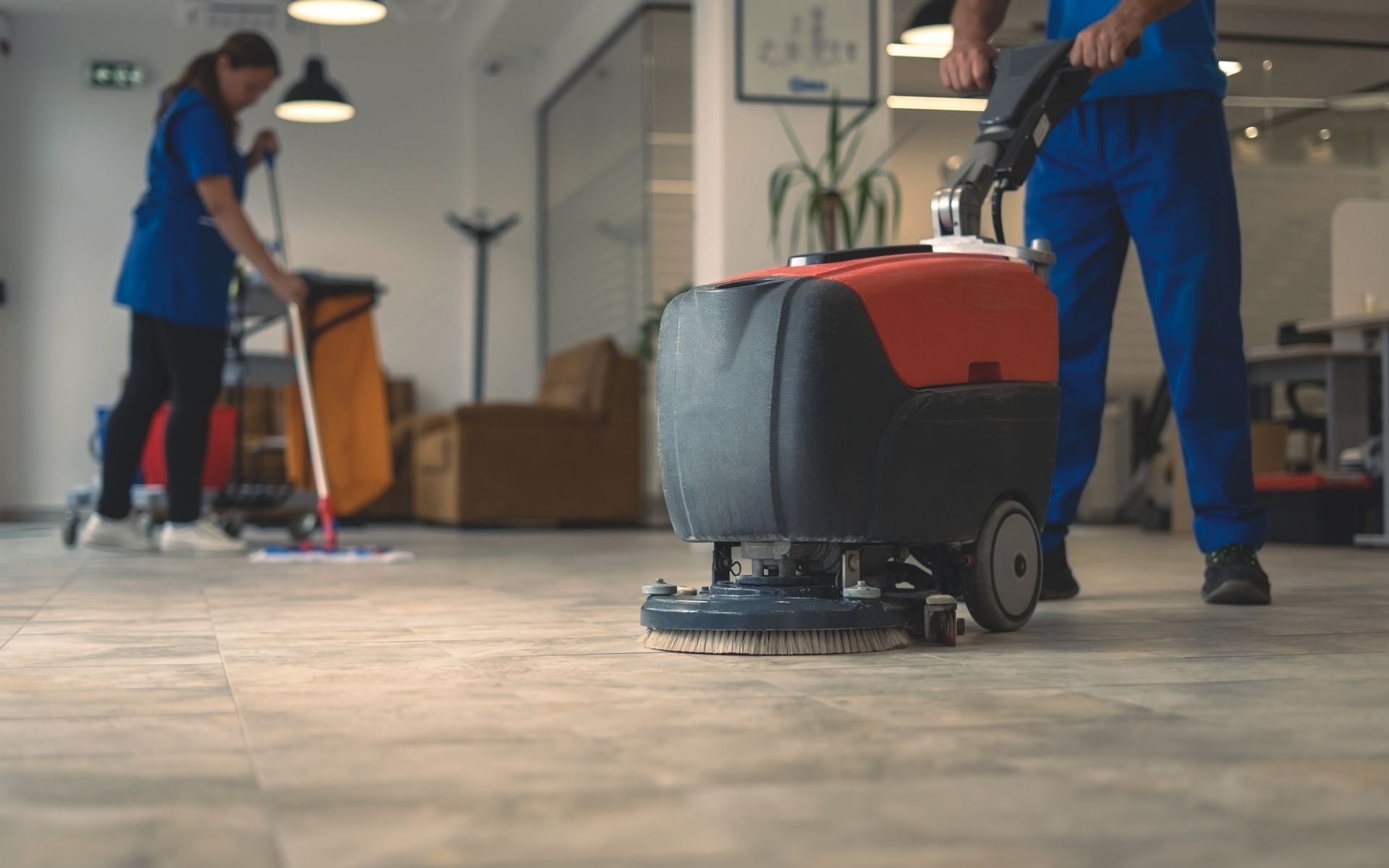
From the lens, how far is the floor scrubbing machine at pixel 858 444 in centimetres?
175

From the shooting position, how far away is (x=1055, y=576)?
253 centimetres

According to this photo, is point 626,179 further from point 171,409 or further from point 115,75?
point 171,409

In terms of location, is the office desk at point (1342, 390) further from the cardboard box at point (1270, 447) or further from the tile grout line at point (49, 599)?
the tile grout line at point (49, 599)

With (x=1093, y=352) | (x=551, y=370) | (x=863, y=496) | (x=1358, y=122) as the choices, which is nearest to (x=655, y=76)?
(x=551, y=370)

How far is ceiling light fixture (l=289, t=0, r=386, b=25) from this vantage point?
232 inches

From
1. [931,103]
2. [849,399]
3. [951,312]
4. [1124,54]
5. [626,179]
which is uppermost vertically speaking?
[931,103]

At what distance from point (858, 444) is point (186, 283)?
2.79m

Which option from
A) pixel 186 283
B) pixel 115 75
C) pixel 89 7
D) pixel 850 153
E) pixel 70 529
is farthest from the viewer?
pixel 115 75

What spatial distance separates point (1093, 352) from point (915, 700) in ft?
4.15

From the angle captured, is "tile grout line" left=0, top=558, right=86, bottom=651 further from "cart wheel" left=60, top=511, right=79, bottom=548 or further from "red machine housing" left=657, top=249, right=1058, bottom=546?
"red machine housing" left=657, top=249, right=1058, bottom=546

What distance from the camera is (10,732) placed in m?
1.26

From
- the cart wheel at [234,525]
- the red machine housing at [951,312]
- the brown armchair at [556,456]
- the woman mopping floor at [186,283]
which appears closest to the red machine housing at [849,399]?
the red machine housing at [951,312]

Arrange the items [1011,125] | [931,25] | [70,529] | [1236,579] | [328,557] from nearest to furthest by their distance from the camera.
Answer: [1011,125] < [1236,579] < [328,557] < [70,529] < [931,25]

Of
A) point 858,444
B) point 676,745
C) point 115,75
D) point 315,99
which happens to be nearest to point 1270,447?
point 315,99
